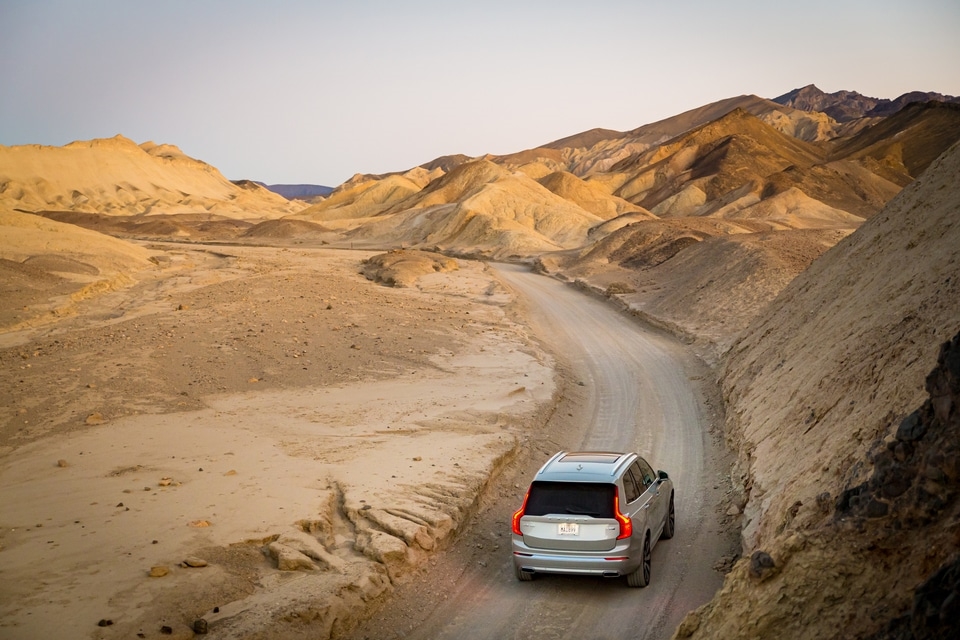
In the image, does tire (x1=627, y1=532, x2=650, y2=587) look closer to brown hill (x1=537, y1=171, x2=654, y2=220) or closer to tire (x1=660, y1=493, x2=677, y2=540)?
tire (x1=660, y1=493, x2=677, y2=540)

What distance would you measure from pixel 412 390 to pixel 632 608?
39.6ft

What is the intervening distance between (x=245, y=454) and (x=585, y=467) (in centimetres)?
745

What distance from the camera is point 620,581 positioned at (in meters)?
10.5

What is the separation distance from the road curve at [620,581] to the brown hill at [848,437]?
0.93m

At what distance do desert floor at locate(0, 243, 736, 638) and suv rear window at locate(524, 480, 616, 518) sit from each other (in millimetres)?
2211

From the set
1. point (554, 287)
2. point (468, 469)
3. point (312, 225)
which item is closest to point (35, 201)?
point (312, 225)

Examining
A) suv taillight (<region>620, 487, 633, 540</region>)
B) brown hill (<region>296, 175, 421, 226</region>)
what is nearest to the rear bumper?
suv taillight (<region>620, 487, 633, 540</region>)

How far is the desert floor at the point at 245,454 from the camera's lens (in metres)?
9.39

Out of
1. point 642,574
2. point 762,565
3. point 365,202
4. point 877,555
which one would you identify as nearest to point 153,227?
point 365,202

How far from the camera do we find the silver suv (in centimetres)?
969

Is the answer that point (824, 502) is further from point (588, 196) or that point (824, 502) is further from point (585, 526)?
point (588, 196)

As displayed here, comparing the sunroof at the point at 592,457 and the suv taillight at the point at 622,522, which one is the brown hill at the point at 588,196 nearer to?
the sunroof at the point at 592,457

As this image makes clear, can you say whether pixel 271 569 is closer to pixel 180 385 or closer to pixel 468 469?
pixel 468 469

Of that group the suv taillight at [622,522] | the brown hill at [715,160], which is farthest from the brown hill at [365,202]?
the suv taillight at [622,522]
